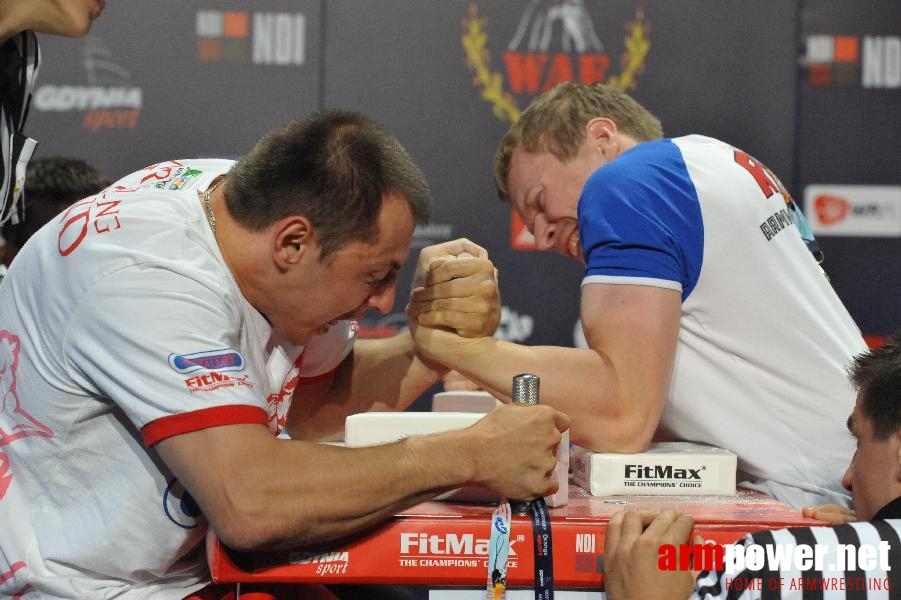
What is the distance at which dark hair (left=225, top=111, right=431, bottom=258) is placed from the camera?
1.47 meters

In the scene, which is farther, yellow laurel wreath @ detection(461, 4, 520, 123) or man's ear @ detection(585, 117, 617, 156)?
yellow laurel wreath @ detection(461, 4, 520, 123)

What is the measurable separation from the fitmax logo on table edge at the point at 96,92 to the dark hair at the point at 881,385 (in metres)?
3.03

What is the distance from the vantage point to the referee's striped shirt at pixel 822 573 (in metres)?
1.23

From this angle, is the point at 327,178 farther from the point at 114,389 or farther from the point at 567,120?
the point at 567,120

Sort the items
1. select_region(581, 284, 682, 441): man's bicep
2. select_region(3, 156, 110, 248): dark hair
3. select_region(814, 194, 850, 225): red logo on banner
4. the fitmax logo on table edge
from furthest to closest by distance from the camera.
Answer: select_region(814, 194, 850, 225): red logo on banner
the fitmax logo on table edge
select_region(3, 156, 110, 248): dark hair
select_region(581, 284, 682, 441): man's bicep

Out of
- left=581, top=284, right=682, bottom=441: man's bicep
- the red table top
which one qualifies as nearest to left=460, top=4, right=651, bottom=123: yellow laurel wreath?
left=581, top=284, right=682, bottom=441: man's bicep

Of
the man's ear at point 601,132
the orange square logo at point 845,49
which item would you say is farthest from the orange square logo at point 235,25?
the orange square logo at point 845,49

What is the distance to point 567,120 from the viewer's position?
2.23 metres

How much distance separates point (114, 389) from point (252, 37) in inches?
109

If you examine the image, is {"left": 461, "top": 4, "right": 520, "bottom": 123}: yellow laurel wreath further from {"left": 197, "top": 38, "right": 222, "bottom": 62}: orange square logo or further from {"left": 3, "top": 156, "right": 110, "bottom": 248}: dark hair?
{"left": 3, "top": 156, "right": 110, "bottom": 248}: dark hair

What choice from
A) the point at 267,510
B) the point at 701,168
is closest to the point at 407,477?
the point at 267,510

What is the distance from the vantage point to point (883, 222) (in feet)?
12.8

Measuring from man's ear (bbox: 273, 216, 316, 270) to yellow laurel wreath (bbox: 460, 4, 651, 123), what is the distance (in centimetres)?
252

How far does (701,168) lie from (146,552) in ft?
3.46
